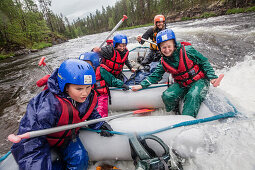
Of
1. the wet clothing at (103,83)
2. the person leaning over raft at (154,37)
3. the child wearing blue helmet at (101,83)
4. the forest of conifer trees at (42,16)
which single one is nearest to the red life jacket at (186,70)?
the child wearing blue helmet at (101,83)

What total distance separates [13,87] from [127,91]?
579 centimetres

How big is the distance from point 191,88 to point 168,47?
0.87m

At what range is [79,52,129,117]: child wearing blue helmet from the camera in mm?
2965

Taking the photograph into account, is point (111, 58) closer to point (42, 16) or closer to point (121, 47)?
point (121, 47)

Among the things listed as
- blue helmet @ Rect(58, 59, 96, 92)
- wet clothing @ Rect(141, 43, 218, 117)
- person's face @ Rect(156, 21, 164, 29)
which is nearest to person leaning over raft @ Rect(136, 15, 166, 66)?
person's face @ Rect(156, 21, 164, 29)

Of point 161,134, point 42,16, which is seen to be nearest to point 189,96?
point 161,134

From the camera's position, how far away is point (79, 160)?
1.74 m

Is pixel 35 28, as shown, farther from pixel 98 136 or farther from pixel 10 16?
pixel 98 136

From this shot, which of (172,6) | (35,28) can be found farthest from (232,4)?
(35,28)

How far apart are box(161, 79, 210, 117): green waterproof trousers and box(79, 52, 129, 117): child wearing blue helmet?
972 millimetres

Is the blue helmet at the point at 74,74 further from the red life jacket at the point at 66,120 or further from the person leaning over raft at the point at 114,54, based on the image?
the person leaning over raft at the point at 114,54

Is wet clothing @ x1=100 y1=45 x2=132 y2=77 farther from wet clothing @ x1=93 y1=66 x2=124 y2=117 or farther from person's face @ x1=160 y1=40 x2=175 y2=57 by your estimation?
person's face @ x1=160 y1=40 x2=175 y2=57

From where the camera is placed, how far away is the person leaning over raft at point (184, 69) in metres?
2.47

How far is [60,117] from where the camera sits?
1.60 metres
